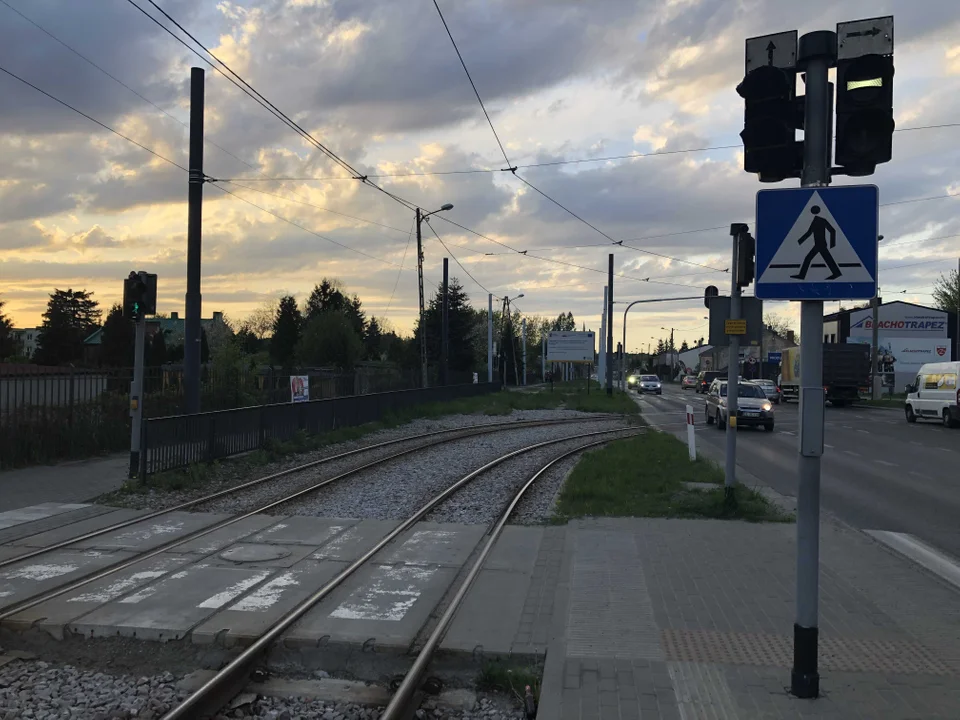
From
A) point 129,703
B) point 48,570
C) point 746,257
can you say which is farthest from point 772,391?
point 129,703

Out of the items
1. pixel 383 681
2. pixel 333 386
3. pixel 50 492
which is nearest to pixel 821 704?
pixel 383 681

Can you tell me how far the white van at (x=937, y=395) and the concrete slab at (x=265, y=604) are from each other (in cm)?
2870

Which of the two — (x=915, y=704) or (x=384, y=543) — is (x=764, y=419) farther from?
(x=915, y=704)

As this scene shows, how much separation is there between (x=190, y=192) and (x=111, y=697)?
41.7ft

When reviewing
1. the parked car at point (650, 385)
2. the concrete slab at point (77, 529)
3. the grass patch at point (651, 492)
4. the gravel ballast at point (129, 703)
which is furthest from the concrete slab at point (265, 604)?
the parked car at point (650, 385)

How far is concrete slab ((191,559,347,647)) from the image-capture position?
580 cm

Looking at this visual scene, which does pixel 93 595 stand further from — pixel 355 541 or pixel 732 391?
pixel 732 391

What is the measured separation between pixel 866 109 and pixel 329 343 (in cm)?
6538

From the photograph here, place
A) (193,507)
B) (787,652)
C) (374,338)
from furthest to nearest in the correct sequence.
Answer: (374,338) → (193,507) → (787,652)

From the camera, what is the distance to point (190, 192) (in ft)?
52.8

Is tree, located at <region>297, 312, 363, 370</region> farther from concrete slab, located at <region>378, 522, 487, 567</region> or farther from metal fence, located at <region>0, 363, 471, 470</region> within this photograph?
concrete slab, located at <region>378, 522, 487, 567</region>

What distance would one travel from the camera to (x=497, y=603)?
671 centimetres

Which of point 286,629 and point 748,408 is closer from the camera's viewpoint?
point 286,629

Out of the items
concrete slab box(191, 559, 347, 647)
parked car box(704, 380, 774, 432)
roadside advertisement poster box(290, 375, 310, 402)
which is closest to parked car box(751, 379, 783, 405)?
parked car box(704, 380, 774, 432)
